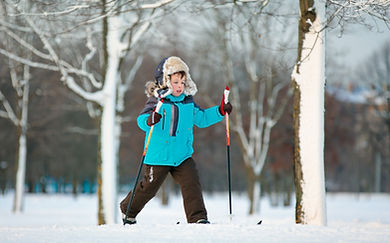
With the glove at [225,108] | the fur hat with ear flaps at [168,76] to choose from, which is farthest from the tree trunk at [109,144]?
the glove at [225,108]

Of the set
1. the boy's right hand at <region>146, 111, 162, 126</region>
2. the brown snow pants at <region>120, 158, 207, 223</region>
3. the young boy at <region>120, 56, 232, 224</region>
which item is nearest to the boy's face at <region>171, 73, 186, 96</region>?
the young boy at <region>120, 56, 232, 224</region>

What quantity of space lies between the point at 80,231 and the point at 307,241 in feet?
7.26

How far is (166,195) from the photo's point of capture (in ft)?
106

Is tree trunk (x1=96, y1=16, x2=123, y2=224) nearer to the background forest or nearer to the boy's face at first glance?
the background forest

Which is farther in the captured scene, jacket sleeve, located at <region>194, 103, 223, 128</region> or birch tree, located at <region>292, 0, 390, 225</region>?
birch tree, located at <region>292, 0, 390, 225</region>

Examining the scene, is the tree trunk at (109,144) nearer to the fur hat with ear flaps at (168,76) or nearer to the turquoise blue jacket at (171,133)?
the fur hat with ear flaps at (168,76)

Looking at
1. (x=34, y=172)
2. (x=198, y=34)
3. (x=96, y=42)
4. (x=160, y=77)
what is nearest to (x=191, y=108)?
(x=160, y=77)

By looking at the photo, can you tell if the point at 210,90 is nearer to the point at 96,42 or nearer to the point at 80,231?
the point at 96,42

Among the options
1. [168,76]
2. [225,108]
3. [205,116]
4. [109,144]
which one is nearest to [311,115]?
[225,108]

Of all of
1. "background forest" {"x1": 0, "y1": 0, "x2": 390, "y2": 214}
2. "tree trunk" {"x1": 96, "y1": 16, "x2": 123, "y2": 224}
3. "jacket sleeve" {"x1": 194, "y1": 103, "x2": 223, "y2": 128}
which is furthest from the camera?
"background forest" {"x1": 0, "y1": 0, "x2": 390, "y2": 214}

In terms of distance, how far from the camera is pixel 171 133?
19.1 feet

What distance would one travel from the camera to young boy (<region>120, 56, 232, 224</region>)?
19.2 ft

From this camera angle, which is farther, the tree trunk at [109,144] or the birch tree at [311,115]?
the tree trunk at [109,144]

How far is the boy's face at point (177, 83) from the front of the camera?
5.94 metres
